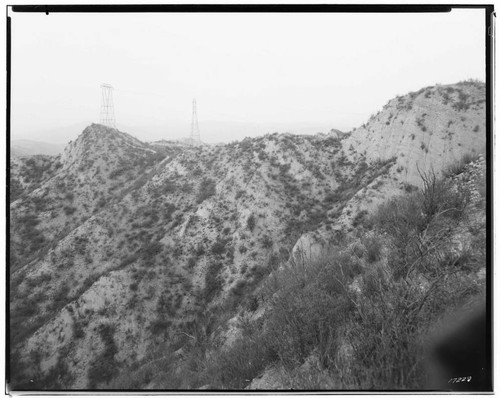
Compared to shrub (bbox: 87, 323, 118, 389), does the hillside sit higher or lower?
higher

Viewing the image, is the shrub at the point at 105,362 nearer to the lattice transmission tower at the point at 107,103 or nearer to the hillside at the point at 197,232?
the hillside at the point at 197,232

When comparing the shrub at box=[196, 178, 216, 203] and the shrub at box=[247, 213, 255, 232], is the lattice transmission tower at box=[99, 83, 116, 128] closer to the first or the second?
the shrub at box=[196, 178, 216, 203]

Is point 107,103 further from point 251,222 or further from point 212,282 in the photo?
point 212,282

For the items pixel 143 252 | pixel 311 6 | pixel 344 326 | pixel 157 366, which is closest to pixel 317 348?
pixel 344 326

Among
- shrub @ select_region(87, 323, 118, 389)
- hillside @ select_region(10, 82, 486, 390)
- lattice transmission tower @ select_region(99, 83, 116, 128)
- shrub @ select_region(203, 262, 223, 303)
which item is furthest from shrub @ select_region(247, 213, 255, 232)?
lattice transmission tower @ select_region(99, 83, 116, 128)

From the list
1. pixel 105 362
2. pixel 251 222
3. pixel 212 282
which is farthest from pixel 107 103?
pixel 105 362

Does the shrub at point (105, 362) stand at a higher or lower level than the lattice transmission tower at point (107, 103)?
lower

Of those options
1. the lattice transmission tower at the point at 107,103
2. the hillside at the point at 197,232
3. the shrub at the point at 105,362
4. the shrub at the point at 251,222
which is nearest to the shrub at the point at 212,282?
the hillside at the point at 197,232

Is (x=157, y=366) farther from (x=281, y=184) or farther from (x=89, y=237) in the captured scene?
(x=281, y=184)

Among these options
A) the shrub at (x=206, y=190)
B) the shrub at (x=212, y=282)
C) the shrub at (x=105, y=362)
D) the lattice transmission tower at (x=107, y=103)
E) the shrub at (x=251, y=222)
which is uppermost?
the lattice transmission tower at (x=107, y=103)

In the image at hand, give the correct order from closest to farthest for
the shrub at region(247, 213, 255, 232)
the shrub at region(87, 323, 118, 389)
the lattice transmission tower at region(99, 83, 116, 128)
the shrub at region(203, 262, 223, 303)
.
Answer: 1. the lattice transmission tower at region(99, 83, 116, 128)
2. the shrub at region(87, 323, 118, 389)
3. the shrub at region(203, 262, 223, 303)
4. the shrub at region(247, 213, 255, 232)
